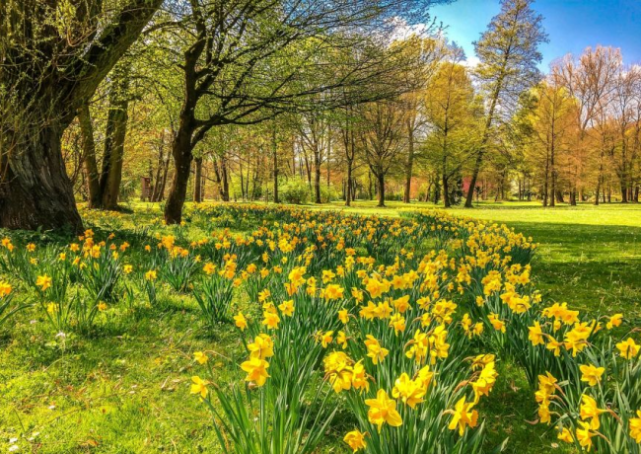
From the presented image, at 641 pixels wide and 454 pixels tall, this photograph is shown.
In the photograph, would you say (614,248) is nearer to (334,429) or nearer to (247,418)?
(334,429)

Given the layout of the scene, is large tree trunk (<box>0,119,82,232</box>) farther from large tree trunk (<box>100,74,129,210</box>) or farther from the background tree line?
large tree trunk (<box>100,74,129,210</box>)

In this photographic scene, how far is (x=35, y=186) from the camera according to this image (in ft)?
17.8

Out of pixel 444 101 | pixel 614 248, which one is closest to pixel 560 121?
pixel 444 101

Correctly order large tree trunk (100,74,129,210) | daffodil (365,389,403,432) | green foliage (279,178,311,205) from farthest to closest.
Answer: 1. green foliage (279,178,311,205)
2. large tree trunk (100,74,129,210)
3. daffodil (365,389,403,432)

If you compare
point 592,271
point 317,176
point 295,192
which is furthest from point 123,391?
point 317,176

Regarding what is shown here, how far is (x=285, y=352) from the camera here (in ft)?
6.55

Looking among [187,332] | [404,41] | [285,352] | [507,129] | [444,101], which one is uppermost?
[444,101]

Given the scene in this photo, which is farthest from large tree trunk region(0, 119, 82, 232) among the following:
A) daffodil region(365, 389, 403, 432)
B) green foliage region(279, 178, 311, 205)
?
green foliage region(279, 178, 311, 205)

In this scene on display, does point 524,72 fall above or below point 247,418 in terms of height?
above

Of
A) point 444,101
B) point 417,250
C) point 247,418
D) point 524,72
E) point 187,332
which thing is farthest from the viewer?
point 444,101

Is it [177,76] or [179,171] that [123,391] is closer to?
[179,171]

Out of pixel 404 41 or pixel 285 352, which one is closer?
pixel 285 352

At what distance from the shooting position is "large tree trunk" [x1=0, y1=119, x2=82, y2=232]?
5266mm

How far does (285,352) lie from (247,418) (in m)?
0.66
